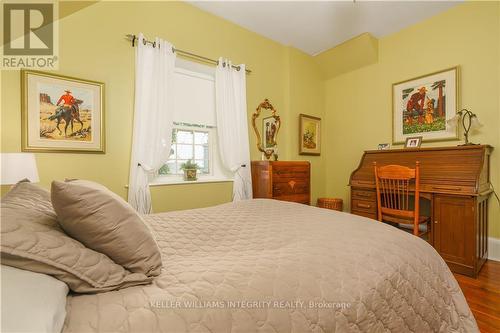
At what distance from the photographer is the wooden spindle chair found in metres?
2.29

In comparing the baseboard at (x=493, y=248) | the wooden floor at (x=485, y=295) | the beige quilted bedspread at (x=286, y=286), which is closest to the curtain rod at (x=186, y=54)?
the beige quilted bedspread at (x=286, y=286)

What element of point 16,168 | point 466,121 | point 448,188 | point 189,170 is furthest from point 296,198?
point 16,168

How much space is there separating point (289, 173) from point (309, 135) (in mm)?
1091

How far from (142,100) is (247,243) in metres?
1.89

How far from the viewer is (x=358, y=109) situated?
12.2ft

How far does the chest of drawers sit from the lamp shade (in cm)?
209

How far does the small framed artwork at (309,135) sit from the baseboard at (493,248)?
227 centimetres

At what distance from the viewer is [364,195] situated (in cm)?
294

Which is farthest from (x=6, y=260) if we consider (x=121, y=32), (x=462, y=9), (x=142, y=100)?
(x=462, y=9)

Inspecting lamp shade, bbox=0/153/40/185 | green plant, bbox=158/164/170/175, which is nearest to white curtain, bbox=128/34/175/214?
green plant, bbox=158/164/170/175

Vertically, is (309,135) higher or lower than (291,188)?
higher

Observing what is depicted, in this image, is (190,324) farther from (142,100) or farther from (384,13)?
(384,13)

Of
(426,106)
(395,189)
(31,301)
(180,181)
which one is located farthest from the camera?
(426,106)

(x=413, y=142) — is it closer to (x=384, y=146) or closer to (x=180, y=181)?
(x=384, y=146)
